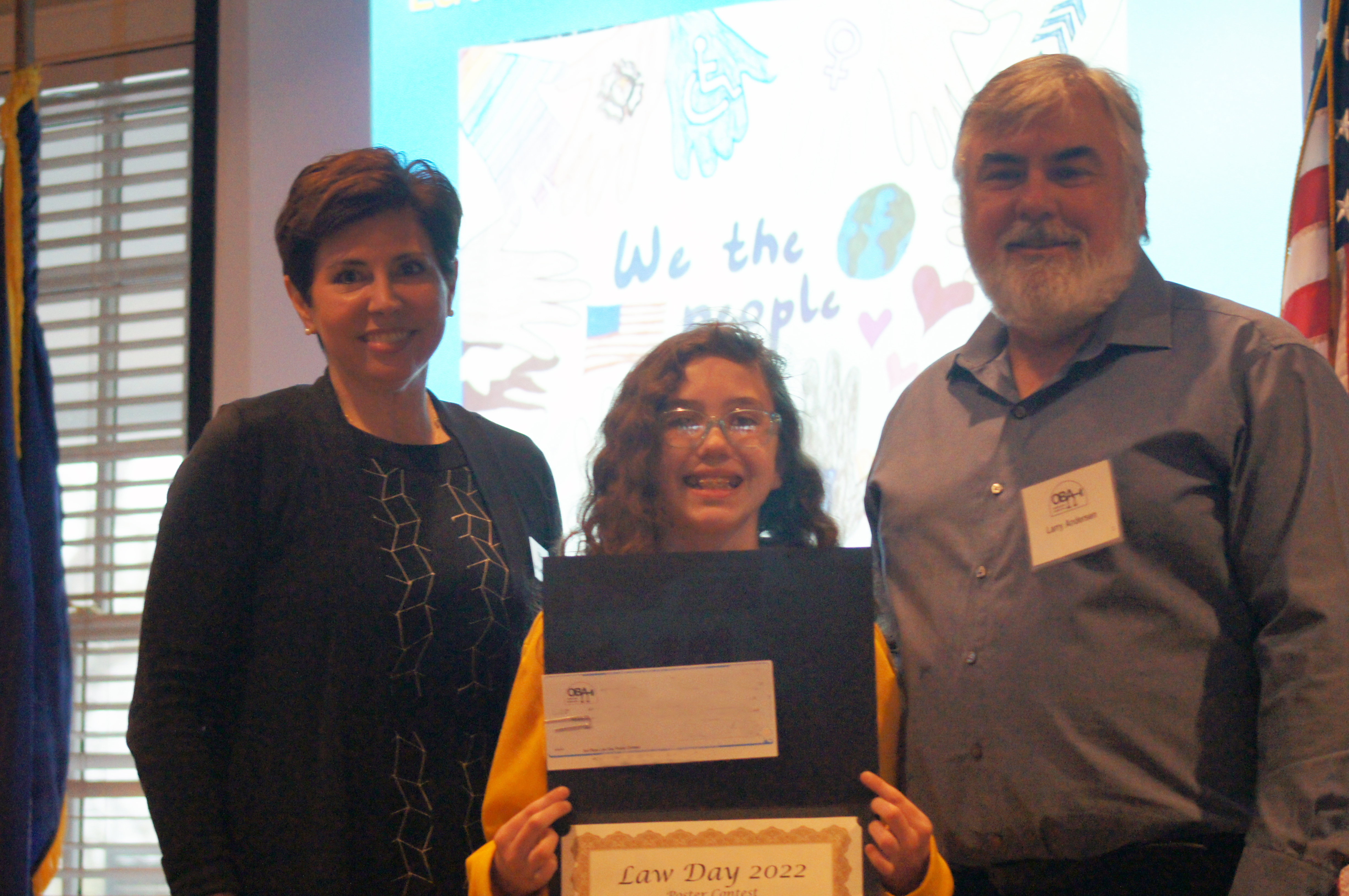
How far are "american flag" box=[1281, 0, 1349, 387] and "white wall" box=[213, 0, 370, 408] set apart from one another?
104 inches

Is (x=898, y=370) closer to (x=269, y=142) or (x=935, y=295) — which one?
(x=935, y=295)

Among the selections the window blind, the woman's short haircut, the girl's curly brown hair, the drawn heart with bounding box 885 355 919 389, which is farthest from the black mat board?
the window blind

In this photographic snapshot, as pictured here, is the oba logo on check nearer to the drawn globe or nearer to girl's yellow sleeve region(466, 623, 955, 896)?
girl's yellow sleeve region(466, 623, 955, 896)

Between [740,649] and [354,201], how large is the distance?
0.97 meters

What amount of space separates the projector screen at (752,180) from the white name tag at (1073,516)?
1.11m

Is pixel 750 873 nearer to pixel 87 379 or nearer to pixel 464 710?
pixel 464 710

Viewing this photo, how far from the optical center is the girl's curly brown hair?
5.36 feet

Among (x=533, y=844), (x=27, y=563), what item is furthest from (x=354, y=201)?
(x=27, y=563)

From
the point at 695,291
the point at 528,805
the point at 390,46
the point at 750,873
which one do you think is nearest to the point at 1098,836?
the point at 750,873

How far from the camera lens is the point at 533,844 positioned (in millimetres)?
1286

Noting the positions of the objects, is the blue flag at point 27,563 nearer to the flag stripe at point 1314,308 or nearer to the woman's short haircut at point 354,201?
the woman's short haircut at point 354,201

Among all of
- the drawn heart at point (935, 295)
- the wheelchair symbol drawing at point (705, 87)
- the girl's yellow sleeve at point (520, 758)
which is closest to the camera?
the girl's yellow sleeve at point (520, 758)

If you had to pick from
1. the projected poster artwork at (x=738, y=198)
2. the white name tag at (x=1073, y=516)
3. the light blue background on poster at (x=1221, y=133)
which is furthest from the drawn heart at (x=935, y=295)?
the white name tag at (x=1073, y=516)

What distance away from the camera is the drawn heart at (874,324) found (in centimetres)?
274
